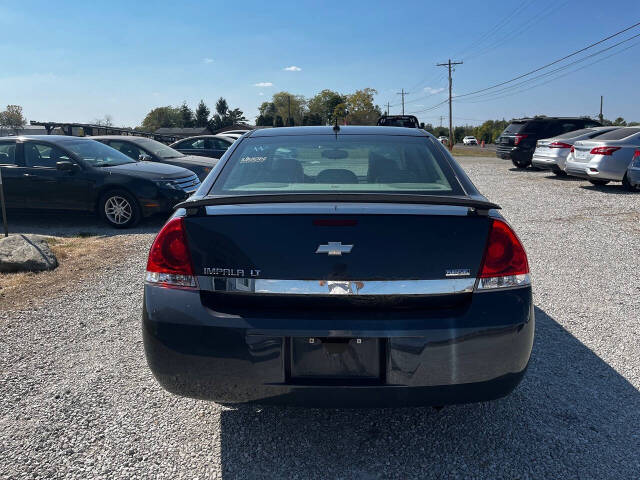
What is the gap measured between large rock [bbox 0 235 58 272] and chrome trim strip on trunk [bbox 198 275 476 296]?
4.82m

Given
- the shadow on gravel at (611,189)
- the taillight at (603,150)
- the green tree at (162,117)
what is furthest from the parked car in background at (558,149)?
the green tree at (162,117)

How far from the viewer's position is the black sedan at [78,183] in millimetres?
8633

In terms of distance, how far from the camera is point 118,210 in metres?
8.69

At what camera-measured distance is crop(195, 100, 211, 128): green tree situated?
111m

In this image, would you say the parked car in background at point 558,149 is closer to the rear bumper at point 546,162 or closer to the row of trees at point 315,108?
the rear bumper at point 546,162

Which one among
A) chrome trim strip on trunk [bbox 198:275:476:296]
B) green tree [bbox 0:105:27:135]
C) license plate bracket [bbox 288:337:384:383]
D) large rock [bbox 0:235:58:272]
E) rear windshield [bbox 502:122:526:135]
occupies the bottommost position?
large rock [bbox 0:235:58:272]

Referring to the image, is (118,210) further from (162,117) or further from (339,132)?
(162,117)

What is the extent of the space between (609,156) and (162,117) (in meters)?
124

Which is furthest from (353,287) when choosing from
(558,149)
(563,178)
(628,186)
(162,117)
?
(162,117)

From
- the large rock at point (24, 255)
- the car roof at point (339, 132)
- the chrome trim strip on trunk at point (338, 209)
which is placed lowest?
the large rock at point (24, 255)

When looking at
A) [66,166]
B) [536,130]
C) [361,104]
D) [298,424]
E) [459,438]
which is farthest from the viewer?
[361,104]

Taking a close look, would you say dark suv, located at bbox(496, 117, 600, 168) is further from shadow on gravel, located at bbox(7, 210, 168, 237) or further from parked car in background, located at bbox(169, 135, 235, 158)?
shadow on gravel, located at bbox(7, 210, 168, 237)

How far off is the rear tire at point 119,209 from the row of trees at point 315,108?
90876 millimetres

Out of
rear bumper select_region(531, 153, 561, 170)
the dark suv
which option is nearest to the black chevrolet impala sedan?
rear bumper select_region(531, 153, 561, 170)
